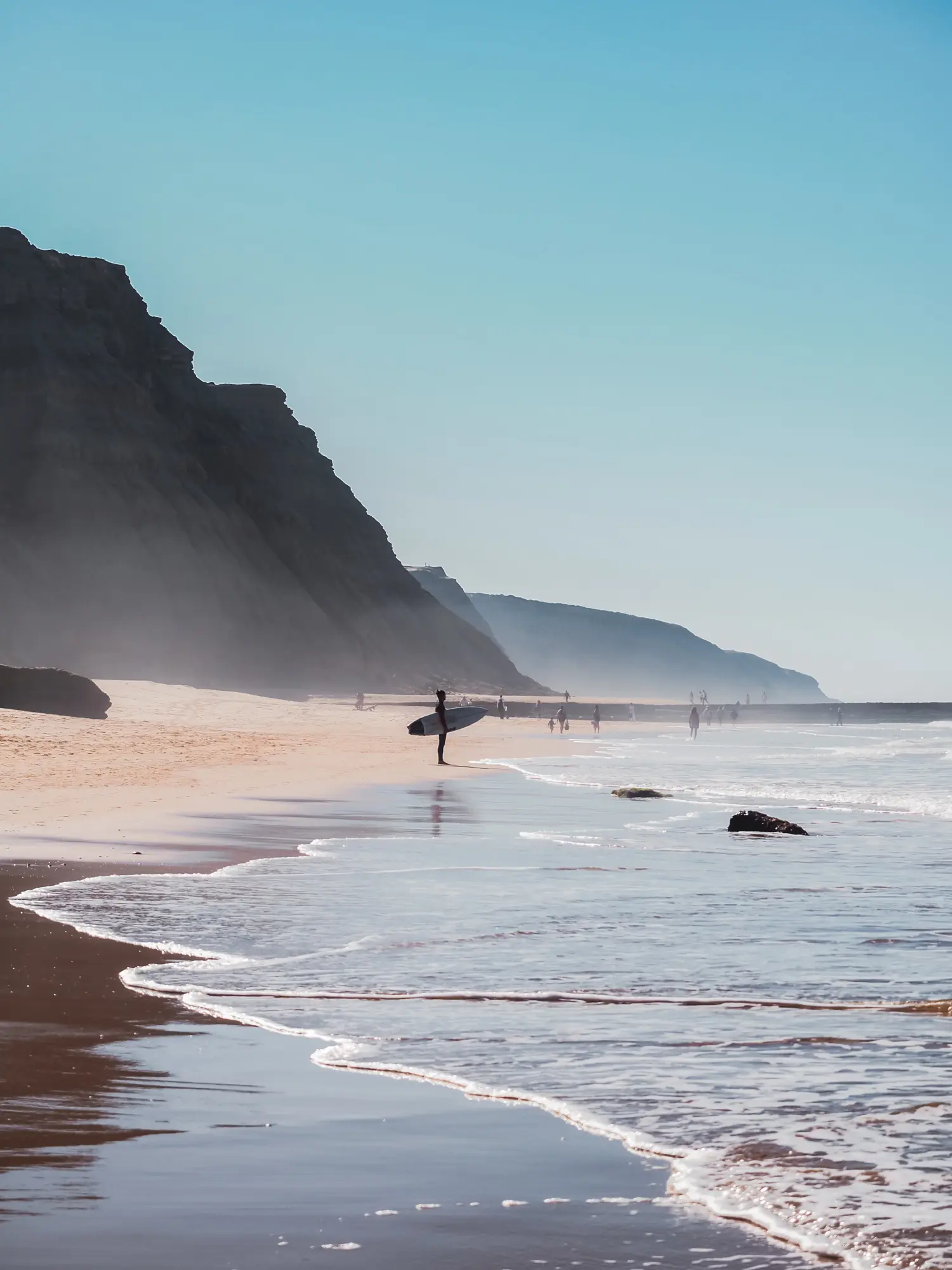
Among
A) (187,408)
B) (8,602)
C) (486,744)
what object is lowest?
(486,744)

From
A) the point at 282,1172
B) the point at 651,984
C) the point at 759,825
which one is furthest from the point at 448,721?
the point at 282,1172

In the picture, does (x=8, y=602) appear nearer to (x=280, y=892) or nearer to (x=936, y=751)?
(x=936, y=751)

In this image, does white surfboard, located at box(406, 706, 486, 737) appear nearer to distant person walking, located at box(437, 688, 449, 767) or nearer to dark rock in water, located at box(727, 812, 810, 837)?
distant person walking, located at box(437, 688, 449, 767)

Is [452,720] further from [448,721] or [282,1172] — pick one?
[282,1172]

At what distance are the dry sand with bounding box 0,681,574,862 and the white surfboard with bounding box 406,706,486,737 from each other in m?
0.67

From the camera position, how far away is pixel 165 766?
29.0 m

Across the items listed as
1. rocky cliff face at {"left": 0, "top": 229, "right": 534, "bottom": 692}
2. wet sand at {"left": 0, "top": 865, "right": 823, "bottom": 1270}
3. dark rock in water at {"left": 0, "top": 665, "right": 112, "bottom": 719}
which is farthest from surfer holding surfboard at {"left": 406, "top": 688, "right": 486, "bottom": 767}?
wet sand at {"left": 0, "top": 865, "right": 823, "bottom": 1270}

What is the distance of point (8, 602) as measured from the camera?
91.9m

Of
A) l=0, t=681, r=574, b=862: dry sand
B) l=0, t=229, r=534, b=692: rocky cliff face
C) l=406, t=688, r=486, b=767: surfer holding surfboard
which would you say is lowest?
l=0, t=681, r=574, b=862: dry sand

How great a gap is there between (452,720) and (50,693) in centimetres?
1665

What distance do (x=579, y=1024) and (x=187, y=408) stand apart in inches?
4821

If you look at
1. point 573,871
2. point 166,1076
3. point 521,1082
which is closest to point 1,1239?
point 166,1076

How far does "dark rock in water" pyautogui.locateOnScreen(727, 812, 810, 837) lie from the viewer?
19.5 m

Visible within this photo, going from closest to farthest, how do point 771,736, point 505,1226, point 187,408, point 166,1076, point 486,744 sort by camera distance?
point 505,1226
point 166,1076
point 486,744
point 771,736
point 187,408
